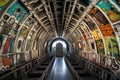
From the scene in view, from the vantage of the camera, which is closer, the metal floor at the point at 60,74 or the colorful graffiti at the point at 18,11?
the colorful graffiti at the point at 18,11

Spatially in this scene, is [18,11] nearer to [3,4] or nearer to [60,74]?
[3,4]

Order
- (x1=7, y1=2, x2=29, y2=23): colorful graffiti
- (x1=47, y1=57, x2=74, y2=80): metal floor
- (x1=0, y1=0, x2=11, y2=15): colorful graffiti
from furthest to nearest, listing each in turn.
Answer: (x1=47, y1=57, x2=74, y2=80): metal floor, (x1=7, y1=2, x2=29, y2=23): colorful graffiti, (x1=0, y1=0, x2=11, y2=15): colorful graffiti

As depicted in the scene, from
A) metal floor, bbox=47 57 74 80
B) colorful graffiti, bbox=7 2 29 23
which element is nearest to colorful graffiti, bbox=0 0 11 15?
colorful graffiti, bbox=7 2 29 23

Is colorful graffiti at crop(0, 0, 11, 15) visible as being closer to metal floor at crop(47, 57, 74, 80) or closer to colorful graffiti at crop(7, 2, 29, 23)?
colorful graffiti at crop(7, 2, 29, 23)

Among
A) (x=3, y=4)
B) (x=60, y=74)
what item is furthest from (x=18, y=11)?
(x=60, y=74)

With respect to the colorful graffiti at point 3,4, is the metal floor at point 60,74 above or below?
below

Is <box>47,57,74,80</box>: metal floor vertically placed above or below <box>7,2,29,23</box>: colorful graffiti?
below

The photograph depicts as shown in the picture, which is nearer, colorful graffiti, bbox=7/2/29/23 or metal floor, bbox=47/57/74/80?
colorful graffiti, bbox=7/2/29/23

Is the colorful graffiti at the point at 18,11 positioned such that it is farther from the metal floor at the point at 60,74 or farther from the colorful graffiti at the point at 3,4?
the metal floor at the point at 60,74

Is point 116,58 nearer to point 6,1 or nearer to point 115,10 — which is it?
point 115,10

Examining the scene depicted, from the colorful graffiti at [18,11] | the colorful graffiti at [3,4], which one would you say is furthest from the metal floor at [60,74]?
the colorful graffiti at [3,4]

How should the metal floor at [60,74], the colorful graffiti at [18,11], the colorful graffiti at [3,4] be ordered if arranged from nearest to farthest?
the colorful graffiti at [3,4] < the colorful graffiti at [18,11] < the metal floor at [60,74]

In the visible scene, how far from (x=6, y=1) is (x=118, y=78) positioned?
5.18m

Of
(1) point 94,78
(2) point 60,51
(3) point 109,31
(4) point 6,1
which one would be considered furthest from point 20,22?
(2) point 60,51
